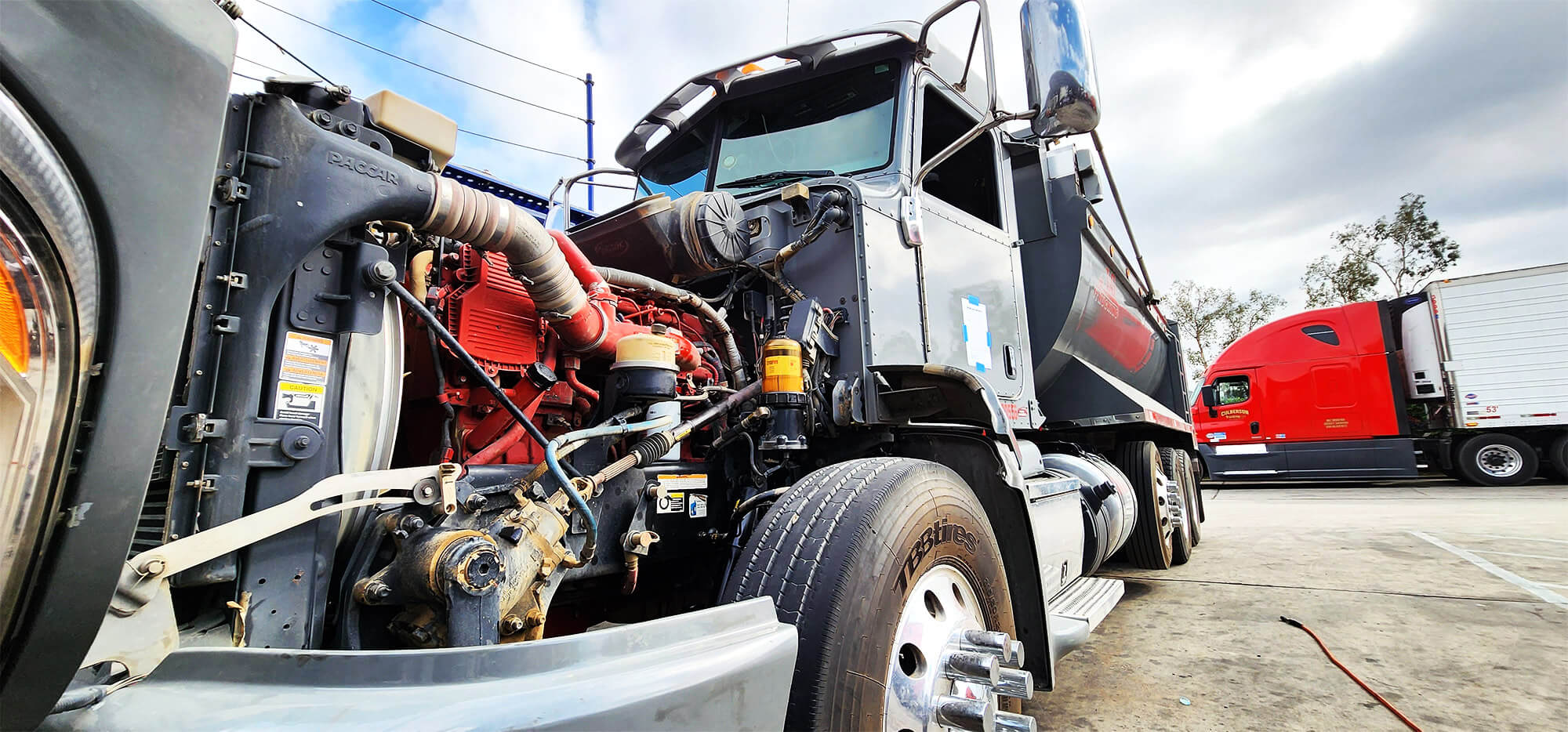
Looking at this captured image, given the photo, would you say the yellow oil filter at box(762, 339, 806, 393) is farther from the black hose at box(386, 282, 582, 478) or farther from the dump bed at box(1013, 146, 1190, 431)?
the dump bed at box(1013, 146, 1190, 431)

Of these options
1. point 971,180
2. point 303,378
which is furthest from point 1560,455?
point 303,378

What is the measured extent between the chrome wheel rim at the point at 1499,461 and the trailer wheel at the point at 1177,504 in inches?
413

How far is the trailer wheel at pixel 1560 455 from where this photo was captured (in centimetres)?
1240

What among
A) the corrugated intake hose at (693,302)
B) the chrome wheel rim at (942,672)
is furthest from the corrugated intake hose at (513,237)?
the chrome wheel rim at (942,672)

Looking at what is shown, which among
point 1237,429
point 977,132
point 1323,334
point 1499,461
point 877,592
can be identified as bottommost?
point 1499,461

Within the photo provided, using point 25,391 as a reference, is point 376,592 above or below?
below

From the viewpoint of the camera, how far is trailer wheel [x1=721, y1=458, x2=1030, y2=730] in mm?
1692

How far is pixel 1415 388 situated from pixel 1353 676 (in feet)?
45.1

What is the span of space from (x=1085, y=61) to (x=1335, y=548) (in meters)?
6.44

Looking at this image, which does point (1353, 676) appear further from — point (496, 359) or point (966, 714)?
point (496, 359)

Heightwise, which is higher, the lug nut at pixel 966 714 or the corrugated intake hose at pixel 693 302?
the corrugated intake hose at pixel 693 302

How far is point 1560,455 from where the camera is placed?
491 inches

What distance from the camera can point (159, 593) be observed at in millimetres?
1098

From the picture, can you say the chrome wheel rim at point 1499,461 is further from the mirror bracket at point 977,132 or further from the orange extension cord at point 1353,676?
the mirror bracket at point 977,132
